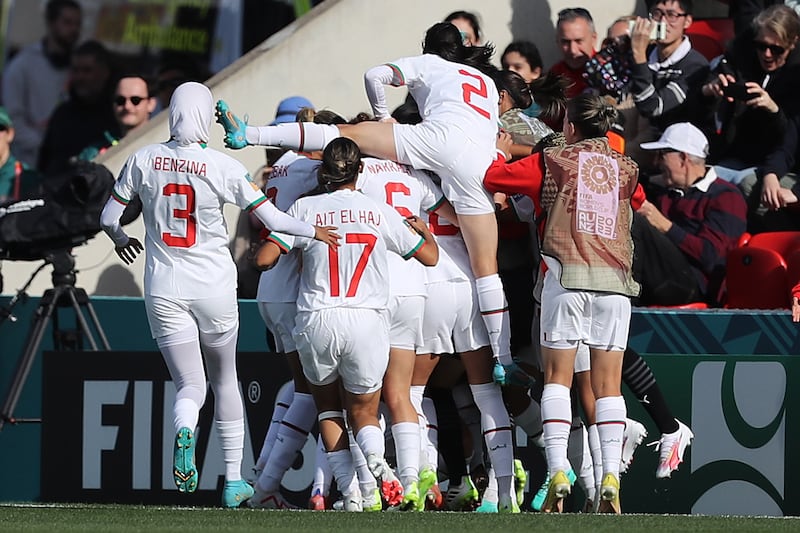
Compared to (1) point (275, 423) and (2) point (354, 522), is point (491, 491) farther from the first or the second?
(2) point (354, 522)

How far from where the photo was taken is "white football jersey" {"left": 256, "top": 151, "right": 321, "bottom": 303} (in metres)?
9.19

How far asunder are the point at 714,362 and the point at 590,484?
3.82ft

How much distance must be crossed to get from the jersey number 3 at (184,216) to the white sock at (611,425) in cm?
215

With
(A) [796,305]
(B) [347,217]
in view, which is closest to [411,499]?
(B) [347,217]

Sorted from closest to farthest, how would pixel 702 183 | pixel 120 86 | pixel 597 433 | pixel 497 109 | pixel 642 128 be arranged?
1. pixel 597 433
2. pixel 497 109
3. pixel 702 183
4. pixel 642 128
5. pixel 120 86

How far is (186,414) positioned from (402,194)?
61.1 inches

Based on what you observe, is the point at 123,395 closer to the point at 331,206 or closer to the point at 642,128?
the point at 331,206

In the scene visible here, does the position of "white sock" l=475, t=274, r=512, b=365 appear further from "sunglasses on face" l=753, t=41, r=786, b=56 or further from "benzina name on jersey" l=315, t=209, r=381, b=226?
"sunglasses on face" l=753, t=41, r=786, b=56

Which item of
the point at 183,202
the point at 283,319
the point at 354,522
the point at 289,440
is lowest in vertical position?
the point at 354,522

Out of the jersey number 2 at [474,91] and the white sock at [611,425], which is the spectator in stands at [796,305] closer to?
the white sock at [611,425]

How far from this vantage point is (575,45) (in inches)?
466

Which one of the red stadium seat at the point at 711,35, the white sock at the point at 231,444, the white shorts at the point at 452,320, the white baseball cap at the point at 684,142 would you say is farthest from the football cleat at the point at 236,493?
the red stadium seat at the point at 711,35

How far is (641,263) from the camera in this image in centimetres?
1009

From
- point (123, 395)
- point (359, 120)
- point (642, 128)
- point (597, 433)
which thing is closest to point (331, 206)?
point (359, 120)
